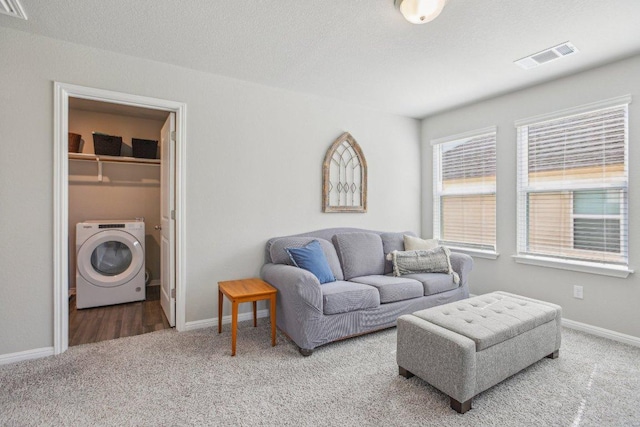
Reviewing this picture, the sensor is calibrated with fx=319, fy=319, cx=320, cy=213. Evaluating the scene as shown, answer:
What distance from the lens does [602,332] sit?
284 cm

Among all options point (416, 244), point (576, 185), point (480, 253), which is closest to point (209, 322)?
point (416, 244)

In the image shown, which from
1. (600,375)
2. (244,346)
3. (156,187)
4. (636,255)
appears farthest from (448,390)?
(156,187)

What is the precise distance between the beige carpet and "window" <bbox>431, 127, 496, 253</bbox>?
1.58 m

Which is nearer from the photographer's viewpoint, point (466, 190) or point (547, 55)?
point (547, 55)

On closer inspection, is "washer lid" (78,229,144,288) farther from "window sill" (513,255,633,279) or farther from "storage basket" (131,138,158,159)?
"window sill" (513,255,633,279)

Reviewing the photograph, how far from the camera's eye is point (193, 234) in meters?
2.99

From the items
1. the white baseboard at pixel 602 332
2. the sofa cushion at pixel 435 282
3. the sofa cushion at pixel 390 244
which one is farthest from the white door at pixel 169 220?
the white baseboard at pixel 602 332

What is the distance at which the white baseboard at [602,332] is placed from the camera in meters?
2.67

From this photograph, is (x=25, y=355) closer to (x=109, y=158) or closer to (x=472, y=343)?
(x=109, y=158)

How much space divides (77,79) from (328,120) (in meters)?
2.36

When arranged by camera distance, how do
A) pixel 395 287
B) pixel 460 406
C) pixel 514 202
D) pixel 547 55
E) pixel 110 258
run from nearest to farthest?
pixel 460 406, pixel 547 55, pixel 395 287, pixel 514 202, pixel 110 258

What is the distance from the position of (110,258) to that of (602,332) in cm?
512

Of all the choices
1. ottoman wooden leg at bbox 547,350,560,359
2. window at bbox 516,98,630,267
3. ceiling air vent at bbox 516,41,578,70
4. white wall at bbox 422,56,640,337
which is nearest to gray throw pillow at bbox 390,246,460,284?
white wall at bbox 422,56,640,337

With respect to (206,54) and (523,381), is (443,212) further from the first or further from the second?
(206,54)
